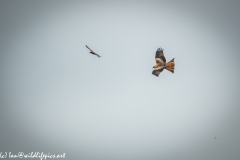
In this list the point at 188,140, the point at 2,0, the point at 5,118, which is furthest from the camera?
the point at 188,140

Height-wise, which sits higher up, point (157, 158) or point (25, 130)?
point (25, 130)

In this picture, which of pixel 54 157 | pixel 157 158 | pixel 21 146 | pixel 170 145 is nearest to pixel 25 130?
pixel 21 146

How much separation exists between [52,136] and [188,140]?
126 inches

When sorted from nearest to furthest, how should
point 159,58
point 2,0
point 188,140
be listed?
1. point 159,58
2. point 2,0
3. point 188,140

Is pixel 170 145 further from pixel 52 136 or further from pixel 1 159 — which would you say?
pixel 1 159

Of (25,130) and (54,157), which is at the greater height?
(25,130)

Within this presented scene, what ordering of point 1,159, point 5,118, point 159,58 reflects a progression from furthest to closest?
1. point 5,118
2. point 1,159
3. point 159,58

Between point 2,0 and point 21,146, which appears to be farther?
point 21,146

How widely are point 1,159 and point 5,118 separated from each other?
777mm

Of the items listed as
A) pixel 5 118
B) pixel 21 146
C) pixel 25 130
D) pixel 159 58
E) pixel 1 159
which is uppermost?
pixel 159 58

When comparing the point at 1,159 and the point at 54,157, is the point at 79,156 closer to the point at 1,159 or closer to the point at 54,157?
the point at 54,157

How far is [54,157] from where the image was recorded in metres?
2.97

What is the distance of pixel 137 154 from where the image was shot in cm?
317

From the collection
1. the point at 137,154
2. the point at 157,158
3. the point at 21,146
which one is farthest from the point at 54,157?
the point at 157,158
